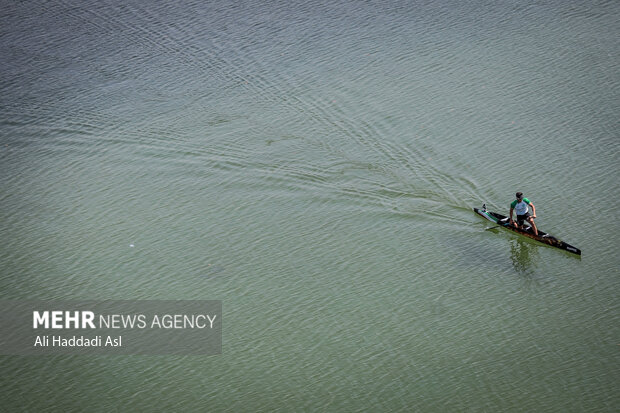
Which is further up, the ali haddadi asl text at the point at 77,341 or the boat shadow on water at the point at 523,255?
the boat shadow on water at the point at 523,255

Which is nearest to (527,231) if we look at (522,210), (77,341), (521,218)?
(521,218)

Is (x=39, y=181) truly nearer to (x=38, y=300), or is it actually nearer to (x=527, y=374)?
(x=38, y=300)

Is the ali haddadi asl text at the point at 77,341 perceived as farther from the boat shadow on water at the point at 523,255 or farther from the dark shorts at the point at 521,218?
the dark shorts at the point at 521,218

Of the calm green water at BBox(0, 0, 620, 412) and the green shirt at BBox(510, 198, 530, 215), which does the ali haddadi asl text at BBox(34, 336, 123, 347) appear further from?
the green shirt at BBox(510, 198, 530, 215)

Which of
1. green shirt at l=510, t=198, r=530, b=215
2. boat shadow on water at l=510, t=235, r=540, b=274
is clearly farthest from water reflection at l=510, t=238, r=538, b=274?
green shirt at l=510, t=198, r=530, b=215

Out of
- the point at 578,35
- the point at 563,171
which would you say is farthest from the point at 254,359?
the point at 578,35

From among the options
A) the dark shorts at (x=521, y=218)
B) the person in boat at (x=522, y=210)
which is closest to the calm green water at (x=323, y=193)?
the dark shorts at (x=521, y=218)

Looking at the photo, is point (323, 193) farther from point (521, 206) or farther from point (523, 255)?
point (523, 255)
